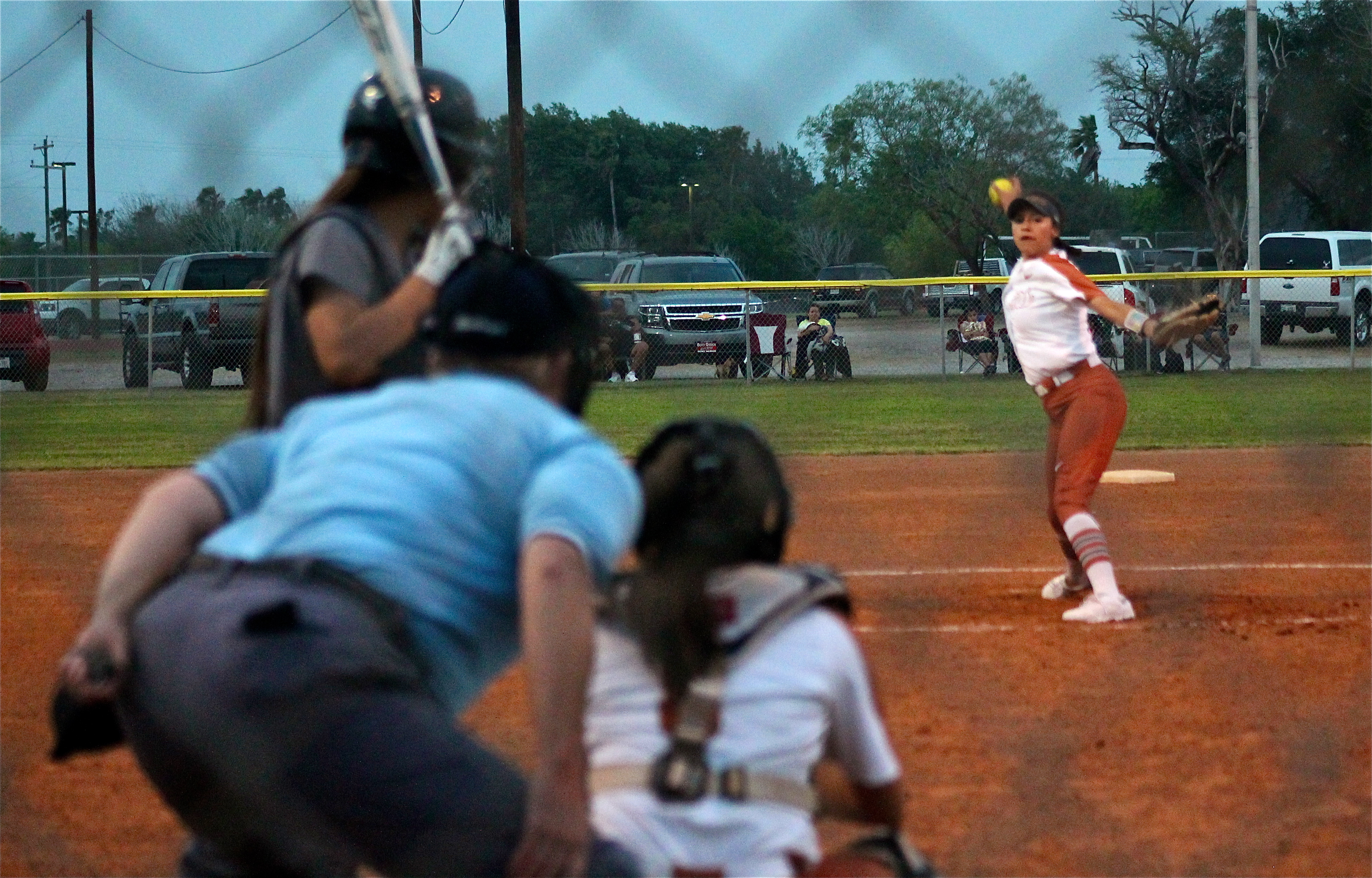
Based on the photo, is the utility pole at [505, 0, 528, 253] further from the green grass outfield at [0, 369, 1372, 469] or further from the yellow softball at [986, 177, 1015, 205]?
the green grass outfield at [0, 369, 1372, 469]

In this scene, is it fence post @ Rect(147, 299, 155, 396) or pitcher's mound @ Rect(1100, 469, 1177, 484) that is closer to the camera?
pitcher's mound @ Rect(1100, 469, 1177, 484)

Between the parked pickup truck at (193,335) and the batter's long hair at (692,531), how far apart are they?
36.5 feet

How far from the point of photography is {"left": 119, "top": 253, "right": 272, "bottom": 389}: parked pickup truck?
12.4m

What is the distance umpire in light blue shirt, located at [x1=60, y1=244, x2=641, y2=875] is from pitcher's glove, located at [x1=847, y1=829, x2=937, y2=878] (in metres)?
0.37

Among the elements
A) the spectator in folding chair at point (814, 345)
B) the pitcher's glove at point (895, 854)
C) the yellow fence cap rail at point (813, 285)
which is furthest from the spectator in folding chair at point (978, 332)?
the pitcher's glove at point (895, 854)

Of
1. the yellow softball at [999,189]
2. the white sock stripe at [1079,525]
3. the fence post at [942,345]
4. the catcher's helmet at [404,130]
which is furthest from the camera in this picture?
the fence post at [942,345]

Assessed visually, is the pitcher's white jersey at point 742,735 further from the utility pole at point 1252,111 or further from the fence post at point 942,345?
the fence post at point 942,345

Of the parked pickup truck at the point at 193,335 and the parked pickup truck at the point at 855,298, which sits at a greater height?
the parked pickup truck at the point at 855,298

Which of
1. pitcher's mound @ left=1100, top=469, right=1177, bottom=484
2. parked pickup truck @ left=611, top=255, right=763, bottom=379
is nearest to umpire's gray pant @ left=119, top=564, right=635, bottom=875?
pitcher's mound @ left=1100, top=469, right=1177, bottom=484

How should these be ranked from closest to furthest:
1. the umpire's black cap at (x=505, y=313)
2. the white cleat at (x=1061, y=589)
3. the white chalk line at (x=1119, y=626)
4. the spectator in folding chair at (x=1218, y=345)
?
the umpire's black cap at (x=505, y=313), the white chalk line at (x=1119, y=626), the white cleat at (x=1061, y=589), the spectator in folding chair at (x=1218, y=345)

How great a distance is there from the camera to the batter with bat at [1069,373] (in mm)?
5137

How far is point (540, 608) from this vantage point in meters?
1.64

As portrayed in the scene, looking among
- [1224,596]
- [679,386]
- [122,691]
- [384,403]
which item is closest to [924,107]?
[384,403]

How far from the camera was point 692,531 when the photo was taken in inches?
68.9
